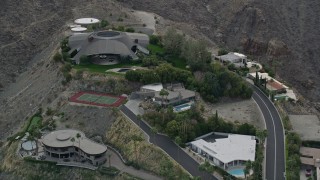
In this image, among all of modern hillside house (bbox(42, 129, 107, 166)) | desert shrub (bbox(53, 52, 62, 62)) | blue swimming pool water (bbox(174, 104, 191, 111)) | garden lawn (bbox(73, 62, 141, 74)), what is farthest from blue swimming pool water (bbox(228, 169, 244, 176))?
desert shrub (bbox(53, 52, 62, 62))

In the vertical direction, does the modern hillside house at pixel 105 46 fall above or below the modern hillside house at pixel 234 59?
above

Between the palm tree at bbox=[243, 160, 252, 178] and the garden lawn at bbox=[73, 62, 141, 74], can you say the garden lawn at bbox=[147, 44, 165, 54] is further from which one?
the palm tree at bbox=[243, 160, 252, 178]

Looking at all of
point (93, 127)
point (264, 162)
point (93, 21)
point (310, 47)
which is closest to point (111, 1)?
point (93, 21)

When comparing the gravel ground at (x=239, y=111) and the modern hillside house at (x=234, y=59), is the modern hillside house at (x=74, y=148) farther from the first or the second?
the modern hillside house at (x=234, y=59)

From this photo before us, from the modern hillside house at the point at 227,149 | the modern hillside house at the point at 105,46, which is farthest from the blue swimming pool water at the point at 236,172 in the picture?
the modern hillside house at the point at 105,46

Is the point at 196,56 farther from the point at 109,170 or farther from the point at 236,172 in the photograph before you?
the point at 236,172

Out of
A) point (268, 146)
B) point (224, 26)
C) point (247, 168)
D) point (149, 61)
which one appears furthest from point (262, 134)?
point (224, 26)

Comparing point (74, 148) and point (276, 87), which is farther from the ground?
point (276, 87)
